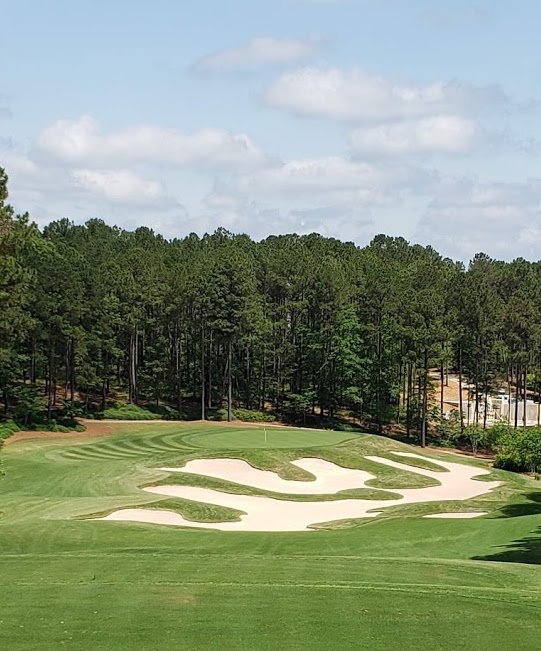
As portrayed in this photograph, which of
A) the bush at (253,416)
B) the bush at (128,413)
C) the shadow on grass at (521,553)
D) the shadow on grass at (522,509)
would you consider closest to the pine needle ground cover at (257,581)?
the shadow on grass at (521,553)

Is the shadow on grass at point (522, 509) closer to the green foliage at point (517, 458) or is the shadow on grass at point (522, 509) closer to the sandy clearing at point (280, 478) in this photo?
the green foliage at point (517, 458)

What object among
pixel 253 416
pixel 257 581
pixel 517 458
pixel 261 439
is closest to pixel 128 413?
pixel 253 416

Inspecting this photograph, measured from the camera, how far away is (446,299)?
76.0 meters

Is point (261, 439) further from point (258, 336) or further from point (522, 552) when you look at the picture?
point (522, 552)

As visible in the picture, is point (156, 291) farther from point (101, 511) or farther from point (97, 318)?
point (101, 511)

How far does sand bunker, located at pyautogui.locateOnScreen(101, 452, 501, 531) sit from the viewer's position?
30922 millimetres

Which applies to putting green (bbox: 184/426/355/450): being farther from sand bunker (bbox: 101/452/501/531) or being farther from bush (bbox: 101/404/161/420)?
bush (bbox: 101/404/161/420)

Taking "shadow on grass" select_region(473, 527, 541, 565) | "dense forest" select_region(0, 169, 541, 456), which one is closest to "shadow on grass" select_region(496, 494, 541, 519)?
"shadow on grass" select_region(473, 527, 541, 565)

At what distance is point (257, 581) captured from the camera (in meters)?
15.4

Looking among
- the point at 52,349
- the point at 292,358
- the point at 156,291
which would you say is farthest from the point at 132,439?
the point at 292,358

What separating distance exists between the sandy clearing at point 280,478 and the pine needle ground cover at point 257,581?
6.76 m

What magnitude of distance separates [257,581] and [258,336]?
61036 mm

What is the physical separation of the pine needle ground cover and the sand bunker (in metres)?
1.33

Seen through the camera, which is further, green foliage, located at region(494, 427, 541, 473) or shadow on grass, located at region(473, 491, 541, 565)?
green foliage, located at region(494, 427, 541, 473)
